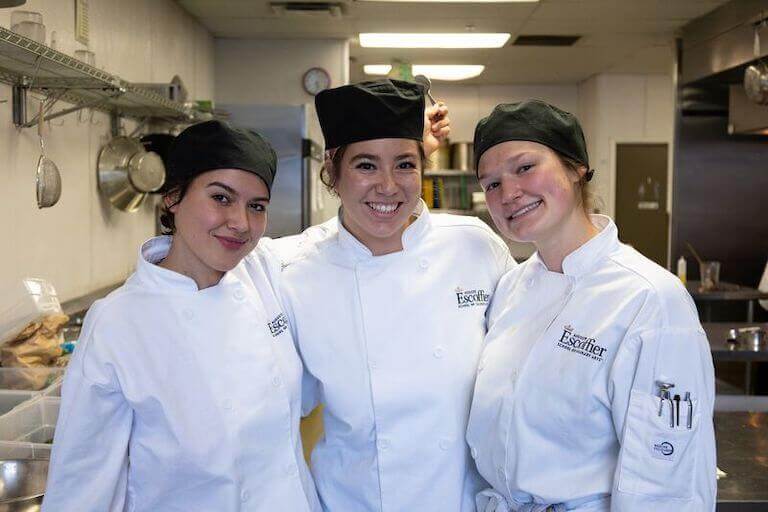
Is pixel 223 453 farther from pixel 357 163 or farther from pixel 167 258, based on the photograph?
pixel 357 163

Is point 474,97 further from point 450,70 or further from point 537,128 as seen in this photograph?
point 537,128

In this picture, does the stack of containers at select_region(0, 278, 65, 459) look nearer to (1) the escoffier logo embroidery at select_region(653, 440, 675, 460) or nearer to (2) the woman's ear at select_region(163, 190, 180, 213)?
(2) the woman's ear at select_region(163, 190, 180, 213)

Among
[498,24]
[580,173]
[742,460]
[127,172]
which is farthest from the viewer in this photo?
[498,24]

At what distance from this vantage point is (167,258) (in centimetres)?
151

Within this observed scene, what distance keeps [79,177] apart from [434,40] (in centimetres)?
360

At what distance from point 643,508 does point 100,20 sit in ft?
10.6

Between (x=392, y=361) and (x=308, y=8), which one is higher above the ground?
(x=308, y=8)

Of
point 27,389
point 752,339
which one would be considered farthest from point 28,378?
point 752,339

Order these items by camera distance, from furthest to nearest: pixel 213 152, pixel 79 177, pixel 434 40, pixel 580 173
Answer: pixel 434 40
pixel 79 177
pixel 580 173
pixel 213 152

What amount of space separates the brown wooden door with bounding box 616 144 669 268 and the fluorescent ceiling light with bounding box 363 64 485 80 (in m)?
2.05

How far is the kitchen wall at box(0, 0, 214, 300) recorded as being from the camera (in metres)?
2.69

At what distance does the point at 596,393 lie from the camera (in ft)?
4.55

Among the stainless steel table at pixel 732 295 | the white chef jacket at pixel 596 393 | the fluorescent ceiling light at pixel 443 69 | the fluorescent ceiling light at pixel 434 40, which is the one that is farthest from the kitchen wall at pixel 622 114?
the white chef jacket at pixel 596 393

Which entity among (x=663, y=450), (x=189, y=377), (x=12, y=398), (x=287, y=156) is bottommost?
(x=12, y=398)
